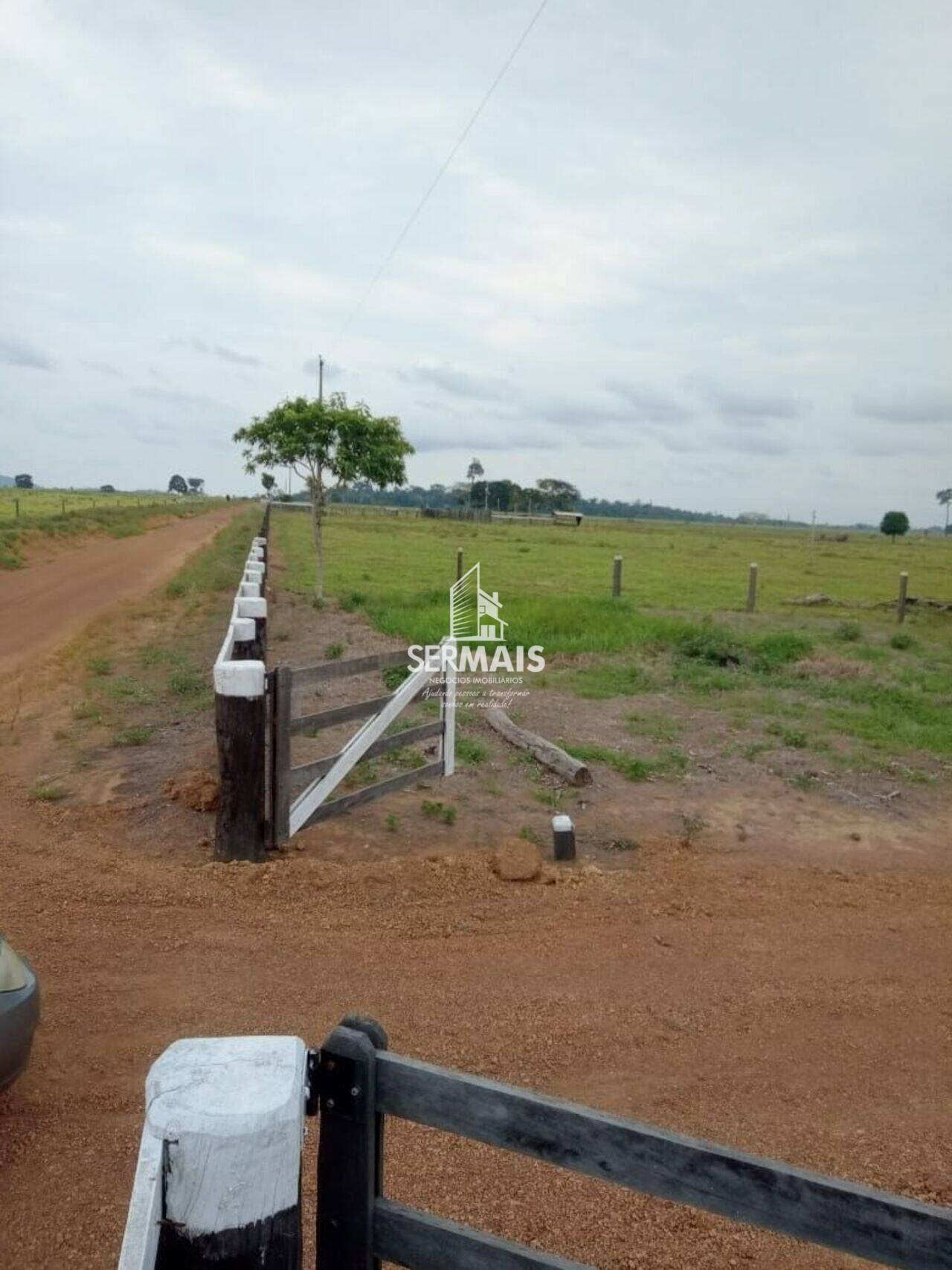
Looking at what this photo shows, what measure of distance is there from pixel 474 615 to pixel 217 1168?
1447 cm

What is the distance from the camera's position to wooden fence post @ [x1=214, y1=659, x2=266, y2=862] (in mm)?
5230

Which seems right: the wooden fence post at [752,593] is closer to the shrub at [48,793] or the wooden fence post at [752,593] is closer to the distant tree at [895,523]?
the shrub at [48,793]

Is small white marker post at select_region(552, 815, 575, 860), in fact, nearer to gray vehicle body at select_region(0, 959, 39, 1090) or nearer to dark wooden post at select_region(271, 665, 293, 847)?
dark wooden post at select_region(271, 665, 293, 847)

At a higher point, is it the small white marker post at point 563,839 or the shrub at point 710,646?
the shrub at point 710,646

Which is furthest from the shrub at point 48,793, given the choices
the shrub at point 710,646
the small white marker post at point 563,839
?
the shrub at point 710,646

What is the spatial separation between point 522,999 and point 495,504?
61.1 metres

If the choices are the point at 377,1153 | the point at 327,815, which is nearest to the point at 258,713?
the point at 327,815

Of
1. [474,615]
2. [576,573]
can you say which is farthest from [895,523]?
[474,615]

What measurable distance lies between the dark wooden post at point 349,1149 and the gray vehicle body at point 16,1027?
5.46 feet

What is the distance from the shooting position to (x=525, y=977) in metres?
4.32

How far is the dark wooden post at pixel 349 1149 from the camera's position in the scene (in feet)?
5.77

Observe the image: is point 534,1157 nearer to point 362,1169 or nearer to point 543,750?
point 362,1169

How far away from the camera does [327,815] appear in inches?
236

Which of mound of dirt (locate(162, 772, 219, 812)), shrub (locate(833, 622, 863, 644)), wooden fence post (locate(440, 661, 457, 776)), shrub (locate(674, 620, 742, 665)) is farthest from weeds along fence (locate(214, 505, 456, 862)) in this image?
shrub (locate(833, 622, 863, 644))
